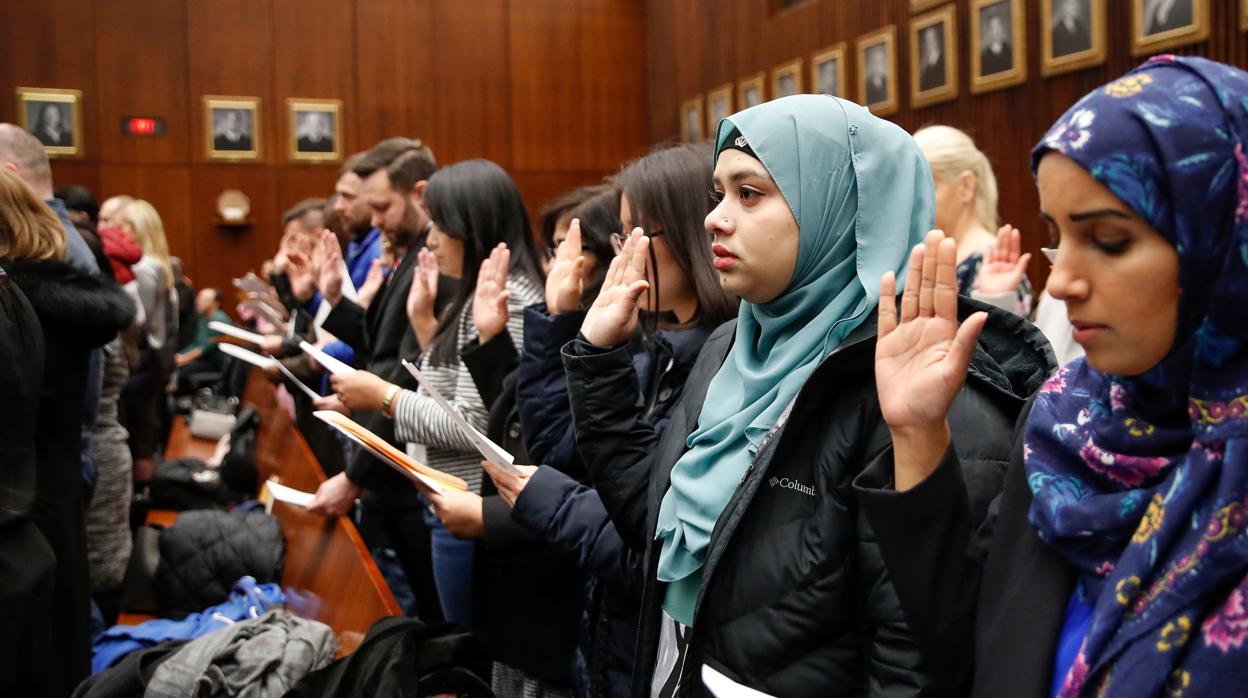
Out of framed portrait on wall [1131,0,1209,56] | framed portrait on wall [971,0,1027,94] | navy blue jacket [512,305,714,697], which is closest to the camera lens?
navy blue jacket [512,305,714,697]

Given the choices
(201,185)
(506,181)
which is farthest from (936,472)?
(201,185)

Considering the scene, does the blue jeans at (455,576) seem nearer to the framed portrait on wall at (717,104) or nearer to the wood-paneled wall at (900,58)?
the wood-paneled wall at (900,58)

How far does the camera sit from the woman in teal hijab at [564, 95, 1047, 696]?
54.2 inches

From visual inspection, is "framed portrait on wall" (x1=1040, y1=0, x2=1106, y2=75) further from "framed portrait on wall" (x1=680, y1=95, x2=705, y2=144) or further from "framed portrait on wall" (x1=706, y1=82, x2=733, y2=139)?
"framed portrait on wall" (x1=680, y1=95, x2=705, y2=144)

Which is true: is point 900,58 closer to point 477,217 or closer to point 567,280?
point 477,217

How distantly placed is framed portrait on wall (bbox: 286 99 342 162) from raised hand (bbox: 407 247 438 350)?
27.9ft

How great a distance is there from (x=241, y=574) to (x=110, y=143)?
836cm

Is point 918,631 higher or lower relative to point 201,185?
lower

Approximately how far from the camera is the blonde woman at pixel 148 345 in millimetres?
5398

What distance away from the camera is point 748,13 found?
10.1 metres

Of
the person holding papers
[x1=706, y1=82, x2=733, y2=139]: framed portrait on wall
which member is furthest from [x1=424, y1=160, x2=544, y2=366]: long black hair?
[x1=706, y1=82, x2=733, y2=139]: framed portrait on wall

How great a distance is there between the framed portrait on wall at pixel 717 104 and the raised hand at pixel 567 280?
8.28m

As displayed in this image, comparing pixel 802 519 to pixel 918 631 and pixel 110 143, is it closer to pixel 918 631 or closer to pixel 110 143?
pixel 918 631

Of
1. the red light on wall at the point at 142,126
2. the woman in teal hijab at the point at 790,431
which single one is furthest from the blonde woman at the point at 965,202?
the red light on wall at the point at 142,126
